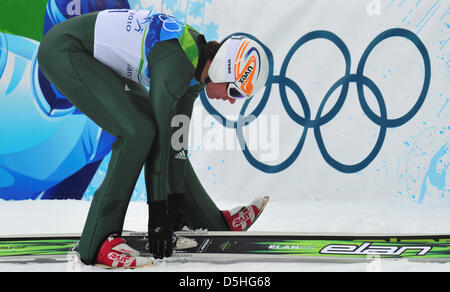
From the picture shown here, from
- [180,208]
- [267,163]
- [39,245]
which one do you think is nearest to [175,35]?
[180,208]

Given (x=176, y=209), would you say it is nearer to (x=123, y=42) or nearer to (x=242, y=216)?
(x=242, y=216)

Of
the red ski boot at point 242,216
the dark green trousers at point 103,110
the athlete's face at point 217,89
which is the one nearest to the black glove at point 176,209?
the red ski boot at point 242,216

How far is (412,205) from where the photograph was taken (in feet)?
12.9

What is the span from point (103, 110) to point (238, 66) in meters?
0.62

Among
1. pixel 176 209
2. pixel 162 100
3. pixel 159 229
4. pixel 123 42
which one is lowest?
pixel 159 229

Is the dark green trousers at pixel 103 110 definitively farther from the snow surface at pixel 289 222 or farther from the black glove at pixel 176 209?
the black glove at pixel 176 209

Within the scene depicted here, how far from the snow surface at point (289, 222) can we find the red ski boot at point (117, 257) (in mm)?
48

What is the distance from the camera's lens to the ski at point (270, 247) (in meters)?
2.18

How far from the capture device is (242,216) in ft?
8.88

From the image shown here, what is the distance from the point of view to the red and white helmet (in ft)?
7.06

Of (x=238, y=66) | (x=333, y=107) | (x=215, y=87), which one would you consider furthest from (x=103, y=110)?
(x=333, y=107)

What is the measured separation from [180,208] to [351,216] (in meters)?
1.49

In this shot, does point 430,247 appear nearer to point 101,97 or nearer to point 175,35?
point 175,35

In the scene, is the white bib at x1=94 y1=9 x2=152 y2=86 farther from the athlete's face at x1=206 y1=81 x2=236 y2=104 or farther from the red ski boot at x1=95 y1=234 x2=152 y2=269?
the red ski boot at x1=95 y1=234 x2=152 y2=269
